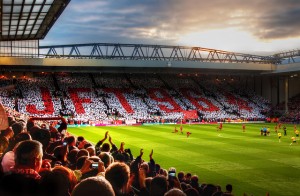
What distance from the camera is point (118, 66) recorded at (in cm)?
6619

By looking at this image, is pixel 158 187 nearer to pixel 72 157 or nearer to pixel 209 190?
pixel 72 157

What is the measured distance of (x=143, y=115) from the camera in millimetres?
63531

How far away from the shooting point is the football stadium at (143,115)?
797cm

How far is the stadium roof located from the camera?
32.9 metres

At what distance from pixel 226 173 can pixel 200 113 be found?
47.6m

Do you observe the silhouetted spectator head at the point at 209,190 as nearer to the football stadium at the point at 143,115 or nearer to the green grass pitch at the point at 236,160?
the football stadium at the point at 143,115

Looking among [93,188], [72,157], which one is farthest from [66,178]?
[72,157]

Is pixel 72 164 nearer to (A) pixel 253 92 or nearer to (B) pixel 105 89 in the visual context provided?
(B) pixel 105 89

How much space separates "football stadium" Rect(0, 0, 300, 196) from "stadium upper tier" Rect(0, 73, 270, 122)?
0.68 ft

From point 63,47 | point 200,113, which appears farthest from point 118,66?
point 200,113

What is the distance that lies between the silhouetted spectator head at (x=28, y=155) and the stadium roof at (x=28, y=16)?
1123 inches

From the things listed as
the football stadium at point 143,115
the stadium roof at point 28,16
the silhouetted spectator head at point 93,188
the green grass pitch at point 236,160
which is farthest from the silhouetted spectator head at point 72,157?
the stadium roof at point 28,16

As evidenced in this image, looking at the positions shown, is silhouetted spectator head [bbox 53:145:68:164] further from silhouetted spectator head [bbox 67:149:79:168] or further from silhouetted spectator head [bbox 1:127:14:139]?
silhouetted spectator head [bbox 1:127:14:139]

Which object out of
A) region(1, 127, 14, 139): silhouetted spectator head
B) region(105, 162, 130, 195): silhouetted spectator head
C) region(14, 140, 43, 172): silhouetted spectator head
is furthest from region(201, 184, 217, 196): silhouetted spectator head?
region(14, 140, 43, 172): silhouetted spectator head
